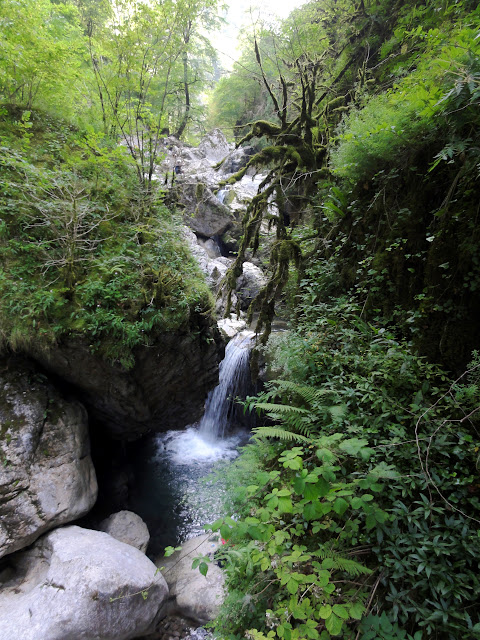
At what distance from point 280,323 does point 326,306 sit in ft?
22.9

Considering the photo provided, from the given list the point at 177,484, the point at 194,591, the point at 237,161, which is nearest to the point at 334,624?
the point at 194,591

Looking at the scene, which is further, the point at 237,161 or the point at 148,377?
the point at 237,161

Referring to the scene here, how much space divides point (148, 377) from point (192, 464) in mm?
3559

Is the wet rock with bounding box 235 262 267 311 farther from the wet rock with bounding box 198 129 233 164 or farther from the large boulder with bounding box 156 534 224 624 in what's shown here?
the wet rock with bounding box 198 129 233 164

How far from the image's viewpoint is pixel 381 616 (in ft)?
5.29

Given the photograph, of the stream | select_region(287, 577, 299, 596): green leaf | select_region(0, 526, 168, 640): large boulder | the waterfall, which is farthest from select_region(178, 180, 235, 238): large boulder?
select_region(287, 577, 299, 596): green leaf

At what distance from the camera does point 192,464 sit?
7492 mm

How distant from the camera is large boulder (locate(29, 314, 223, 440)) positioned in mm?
4656

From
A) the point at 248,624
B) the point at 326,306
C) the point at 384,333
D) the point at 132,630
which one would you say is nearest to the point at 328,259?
the point at 326,306

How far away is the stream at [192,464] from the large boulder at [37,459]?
1.86 m

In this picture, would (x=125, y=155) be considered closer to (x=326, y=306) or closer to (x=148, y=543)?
(x=326, y=306)

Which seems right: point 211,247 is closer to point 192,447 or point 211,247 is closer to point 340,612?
point 192,447

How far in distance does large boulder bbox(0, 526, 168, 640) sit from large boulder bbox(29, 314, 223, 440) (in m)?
1.96

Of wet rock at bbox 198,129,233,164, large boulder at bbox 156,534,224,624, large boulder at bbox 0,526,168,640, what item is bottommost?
large boulder at bbox 156,534,224,624
